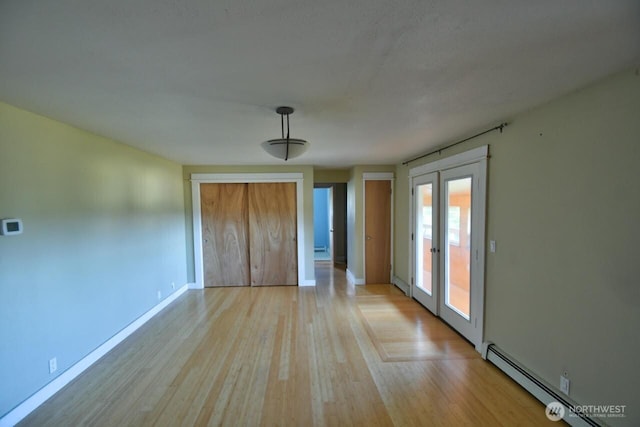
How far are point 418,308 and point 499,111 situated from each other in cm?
285

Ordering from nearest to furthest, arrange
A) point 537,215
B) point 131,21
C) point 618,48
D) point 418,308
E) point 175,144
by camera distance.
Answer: point 131,21 < point 618,48 < point 537,215 < point 175,144 < point 418,308

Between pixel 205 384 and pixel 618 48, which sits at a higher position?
pixel 618 48

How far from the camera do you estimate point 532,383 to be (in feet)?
7.02

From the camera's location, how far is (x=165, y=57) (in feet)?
4.42

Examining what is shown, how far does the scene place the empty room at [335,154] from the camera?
120 centimetres

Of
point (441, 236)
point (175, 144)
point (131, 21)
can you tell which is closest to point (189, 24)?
point (131, 21)

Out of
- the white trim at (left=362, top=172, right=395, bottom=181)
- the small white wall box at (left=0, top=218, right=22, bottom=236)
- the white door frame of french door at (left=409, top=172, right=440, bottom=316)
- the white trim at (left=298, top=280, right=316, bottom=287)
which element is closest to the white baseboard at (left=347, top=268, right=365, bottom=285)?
the white trim at (left=298, top=280, right=316, bottom=287)

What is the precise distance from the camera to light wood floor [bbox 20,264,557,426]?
198 cm

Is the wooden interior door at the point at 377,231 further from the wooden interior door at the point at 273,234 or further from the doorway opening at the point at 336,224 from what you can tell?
the doorway opening at the point at 336,224

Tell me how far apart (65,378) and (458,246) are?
4.04m

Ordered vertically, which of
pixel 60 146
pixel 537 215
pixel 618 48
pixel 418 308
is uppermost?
pixel 618 48

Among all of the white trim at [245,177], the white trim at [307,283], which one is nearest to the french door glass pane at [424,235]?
the white trim at [307,283]

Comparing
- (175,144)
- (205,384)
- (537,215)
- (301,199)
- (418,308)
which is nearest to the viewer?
(537,215)

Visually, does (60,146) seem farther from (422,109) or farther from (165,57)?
(422,109)
